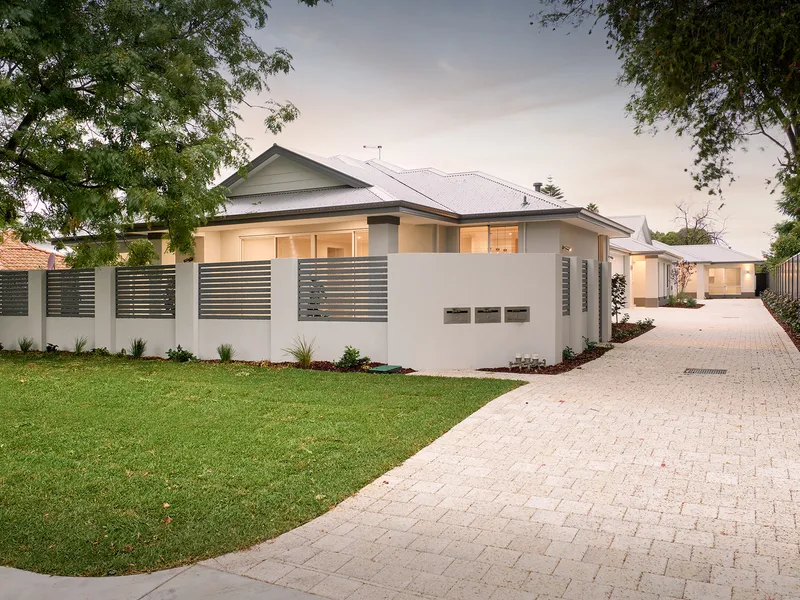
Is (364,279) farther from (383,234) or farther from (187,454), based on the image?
(187,454)

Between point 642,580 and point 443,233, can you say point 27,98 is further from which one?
point 642,580

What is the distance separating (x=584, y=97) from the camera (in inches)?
581

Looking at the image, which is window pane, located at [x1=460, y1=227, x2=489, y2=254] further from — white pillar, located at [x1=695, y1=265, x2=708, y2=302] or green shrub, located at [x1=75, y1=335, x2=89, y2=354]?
white pillar, located at [x1=695, y1=265, x2=708, y2=302]

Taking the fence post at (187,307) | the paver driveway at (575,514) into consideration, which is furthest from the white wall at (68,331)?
the paver driveway at (575,514)

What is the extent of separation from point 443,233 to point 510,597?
14.8 metres

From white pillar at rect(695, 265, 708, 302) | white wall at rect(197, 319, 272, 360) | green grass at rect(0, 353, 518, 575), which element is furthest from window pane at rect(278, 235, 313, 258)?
white pillar at rect(695, 265, 708, 302)

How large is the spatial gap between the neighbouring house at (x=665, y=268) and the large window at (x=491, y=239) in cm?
1530

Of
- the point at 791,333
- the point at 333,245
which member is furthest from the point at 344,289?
the point at 791,333

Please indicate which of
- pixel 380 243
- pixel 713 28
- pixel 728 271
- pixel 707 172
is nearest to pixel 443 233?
pixel 380 243

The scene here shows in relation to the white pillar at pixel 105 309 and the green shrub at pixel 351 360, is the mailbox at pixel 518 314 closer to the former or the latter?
the green shrub at pixel 351 360

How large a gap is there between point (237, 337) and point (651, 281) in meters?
30.8

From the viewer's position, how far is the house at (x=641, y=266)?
3494 centimetres

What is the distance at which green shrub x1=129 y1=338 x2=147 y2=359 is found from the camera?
1378 cm

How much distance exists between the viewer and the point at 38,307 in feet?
51.5
